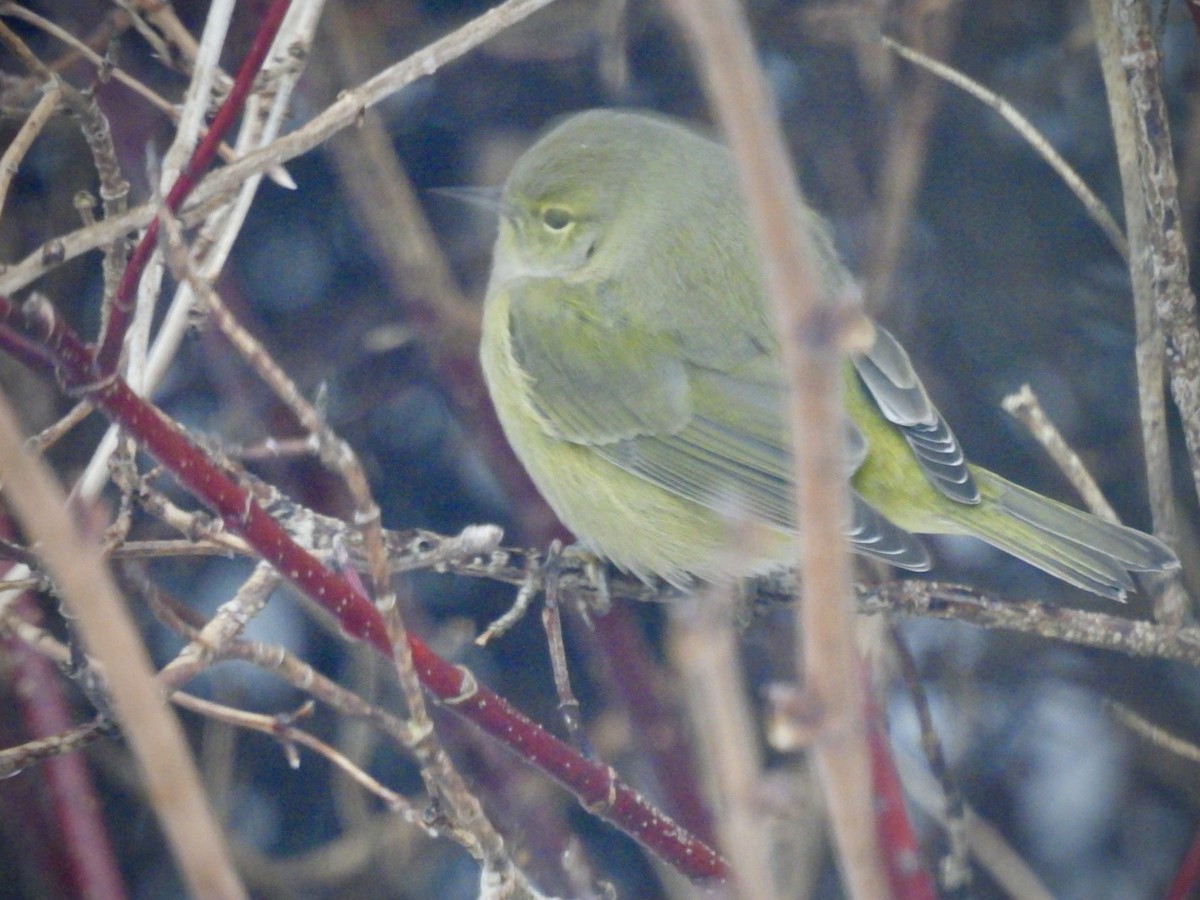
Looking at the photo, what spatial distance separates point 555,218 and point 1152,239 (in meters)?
1.61

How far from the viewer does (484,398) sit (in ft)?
11.6

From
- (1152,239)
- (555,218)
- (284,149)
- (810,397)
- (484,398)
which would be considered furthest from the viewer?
(484,398)

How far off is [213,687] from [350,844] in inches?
21.6

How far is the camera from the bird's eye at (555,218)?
3379 millimetres

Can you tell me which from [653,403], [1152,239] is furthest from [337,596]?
[653,403]

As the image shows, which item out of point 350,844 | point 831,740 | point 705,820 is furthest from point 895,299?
point 831,740

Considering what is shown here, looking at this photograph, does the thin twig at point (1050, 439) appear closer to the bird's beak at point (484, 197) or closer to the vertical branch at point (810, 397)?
the bird's beak at point (484, 197)

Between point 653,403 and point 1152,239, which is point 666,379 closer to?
point 653,403

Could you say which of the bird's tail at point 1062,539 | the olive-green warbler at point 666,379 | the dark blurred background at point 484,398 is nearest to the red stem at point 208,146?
the dark blurred background at point 484,398

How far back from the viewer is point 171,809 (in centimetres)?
88

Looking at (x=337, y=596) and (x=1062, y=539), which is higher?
(x=337, y=596)

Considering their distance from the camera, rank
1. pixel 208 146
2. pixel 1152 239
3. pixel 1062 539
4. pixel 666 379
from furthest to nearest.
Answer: pixel 666 379
pixel 1062 539
pixel 1152 239
pixel 208 146

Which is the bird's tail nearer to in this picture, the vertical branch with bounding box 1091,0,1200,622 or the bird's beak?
the vertical branch with bounding box 1091,0,1200,622

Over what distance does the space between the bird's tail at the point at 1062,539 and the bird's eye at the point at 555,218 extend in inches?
48.9
